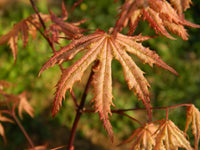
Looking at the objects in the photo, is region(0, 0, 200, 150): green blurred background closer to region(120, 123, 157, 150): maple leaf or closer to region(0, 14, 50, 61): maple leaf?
region(0, 14, 50, 61): maple leaf

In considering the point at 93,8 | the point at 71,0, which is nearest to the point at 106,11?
the point at 93,8

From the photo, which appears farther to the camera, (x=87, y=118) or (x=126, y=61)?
(x=87, y=118)

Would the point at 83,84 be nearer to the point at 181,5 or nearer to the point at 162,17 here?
the point at 162,17

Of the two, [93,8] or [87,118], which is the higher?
[93,8]

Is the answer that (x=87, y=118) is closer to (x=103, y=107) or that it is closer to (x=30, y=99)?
(x=30, y=99)

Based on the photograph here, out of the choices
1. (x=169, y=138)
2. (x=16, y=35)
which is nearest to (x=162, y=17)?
(x=169, y=138)

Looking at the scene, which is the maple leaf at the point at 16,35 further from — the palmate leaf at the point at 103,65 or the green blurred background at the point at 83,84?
the green blurred background at the point at 83,84

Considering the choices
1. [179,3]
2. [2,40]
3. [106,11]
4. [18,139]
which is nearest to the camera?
[179,3]
